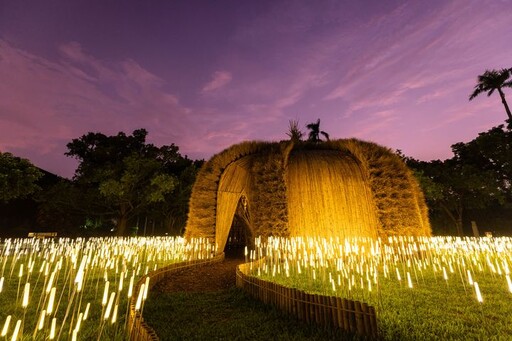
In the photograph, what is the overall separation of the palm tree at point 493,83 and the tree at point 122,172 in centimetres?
3621

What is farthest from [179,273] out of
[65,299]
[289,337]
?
[289,337]

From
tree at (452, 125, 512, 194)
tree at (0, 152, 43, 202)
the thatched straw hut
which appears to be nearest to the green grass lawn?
the thatched straw hut

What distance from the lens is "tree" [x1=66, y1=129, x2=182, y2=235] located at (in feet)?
75.0

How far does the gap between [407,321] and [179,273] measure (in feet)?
21.7

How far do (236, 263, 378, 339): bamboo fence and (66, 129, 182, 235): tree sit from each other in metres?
19.4

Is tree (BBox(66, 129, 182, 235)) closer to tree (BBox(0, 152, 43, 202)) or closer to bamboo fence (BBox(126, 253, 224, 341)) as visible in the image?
tree (BBox(0, 152, 43, 202))

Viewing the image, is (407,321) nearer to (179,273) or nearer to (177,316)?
(177,316)

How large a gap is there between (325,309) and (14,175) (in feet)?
57.1

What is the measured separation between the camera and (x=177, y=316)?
16.3 ft

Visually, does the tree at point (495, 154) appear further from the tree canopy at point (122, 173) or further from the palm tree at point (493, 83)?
the tree canopy at point (122, 173)

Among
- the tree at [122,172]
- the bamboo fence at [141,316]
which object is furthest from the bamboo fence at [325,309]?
the tree at [122,172]

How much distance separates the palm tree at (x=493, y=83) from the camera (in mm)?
31172

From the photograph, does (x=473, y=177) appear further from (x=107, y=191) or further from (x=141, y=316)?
(x=107, y=191)

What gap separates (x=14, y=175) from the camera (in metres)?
14.6
